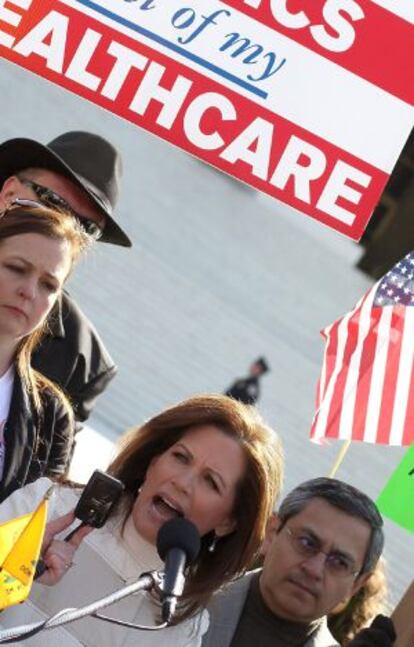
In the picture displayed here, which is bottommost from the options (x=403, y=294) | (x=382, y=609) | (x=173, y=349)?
(x=173, y=349)

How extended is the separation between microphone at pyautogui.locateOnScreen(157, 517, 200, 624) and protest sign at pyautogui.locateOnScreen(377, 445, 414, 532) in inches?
77.4

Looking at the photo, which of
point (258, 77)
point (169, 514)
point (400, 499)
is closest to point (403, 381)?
point (400, 499)

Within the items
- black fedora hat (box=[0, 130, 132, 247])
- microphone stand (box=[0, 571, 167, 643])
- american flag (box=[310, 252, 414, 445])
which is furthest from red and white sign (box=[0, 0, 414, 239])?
microphone stand (box=[0, 571, 167, 643])

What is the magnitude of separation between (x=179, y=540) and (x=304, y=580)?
114 cm

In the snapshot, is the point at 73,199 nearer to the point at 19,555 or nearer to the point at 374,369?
the point at 374,369

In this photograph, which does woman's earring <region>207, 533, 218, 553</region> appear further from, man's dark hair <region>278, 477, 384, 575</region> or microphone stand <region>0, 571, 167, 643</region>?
microphone stand <region>0, 571, 167, 643</region>

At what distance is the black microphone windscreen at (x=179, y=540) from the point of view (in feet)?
8.30

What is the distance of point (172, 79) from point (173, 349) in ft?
45.8

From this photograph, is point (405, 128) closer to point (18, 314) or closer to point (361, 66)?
point (361, 66)

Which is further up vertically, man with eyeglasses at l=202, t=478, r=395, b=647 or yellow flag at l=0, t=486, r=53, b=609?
yellow flag at l=0, t=486, r=53, b=609

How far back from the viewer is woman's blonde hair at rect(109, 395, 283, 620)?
323cm

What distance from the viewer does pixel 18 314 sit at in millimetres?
3166

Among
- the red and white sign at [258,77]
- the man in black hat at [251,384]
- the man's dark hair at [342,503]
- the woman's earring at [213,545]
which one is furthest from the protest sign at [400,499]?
the man in black hat at [251,384]

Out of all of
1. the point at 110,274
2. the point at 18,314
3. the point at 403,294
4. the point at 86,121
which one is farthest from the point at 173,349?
the point at 18,314
